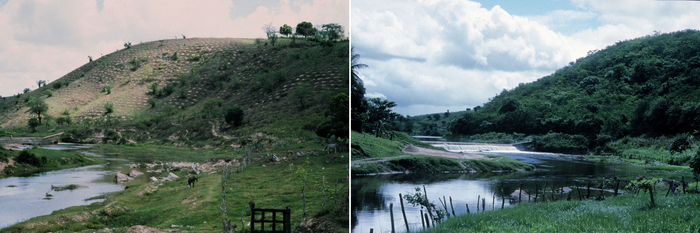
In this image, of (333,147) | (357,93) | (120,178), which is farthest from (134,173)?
(357,93)

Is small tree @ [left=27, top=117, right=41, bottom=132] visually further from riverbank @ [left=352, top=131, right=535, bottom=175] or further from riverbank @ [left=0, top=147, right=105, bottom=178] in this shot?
riverbank @ [left=352, top=131, right=535, bottom=175]

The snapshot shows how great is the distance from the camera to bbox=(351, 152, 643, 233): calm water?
6383 millimetres

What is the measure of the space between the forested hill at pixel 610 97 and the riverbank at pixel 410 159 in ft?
2.46

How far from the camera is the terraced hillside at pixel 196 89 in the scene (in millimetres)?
7629

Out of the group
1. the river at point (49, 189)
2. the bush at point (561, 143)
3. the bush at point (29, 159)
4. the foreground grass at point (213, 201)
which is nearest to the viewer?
the river at point (49, 189)

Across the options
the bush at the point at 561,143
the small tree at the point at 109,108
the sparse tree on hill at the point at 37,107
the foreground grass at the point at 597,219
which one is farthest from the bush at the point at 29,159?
the bush at the point at 561,143

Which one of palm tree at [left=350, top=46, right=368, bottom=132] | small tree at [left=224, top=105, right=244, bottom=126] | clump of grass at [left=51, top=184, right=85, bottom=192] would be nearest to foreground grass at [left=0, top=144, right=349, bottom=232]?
clump of grass at [left=51, top=184, right=85, bottom=192]

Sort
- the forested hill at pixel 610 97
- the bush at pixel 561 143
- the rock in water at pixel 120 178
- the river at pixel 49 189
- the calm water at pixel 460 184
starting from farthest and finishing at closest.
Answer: the bush at pixel 561 143, the forested hill at pixel 610 97, the calm water at pixel 460 184, the rock in water at pixel 120 178, the river at pixel 49 189

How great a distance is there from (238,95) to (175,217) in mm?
4922

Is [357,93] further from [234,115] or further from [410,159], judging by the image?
Answer: [234,115]

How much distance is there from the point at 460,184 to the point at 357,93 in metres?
3.63

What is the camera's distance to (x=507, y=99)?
28.0ft

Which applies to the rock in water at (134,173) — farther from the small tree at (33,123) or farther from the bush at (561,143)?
the bush at (561,143)

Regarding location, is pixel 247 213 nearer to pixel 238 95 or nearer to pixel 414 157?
pixel 414 157
